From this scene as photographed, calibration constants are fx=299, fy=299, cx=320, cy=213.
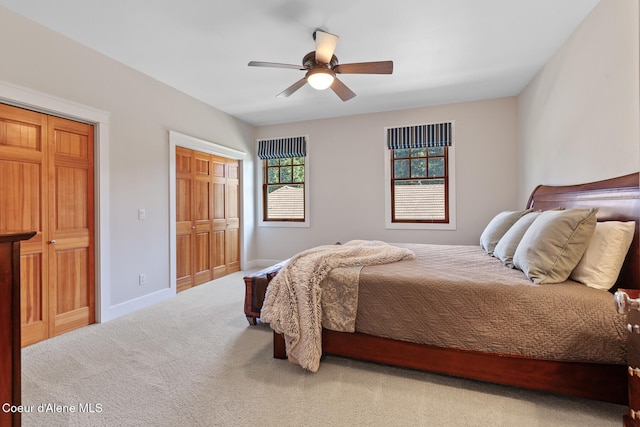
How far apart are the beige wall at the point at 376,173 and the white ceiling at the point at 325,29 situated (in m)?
0.59

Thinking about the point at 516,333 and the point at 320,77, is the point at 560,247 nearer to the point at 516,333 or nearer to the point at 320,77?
the point at 516,333

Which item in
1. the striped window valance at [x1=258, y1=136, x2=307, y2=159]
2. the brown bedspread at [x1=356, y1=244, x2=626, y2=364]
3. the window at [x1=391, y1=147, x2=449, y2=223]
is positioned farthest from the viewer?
the striped window valance at [x1=258, y1=136, x2=307, y2=159]

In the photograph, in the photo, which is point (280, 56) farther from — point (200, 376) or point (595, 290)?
point (595, 290)

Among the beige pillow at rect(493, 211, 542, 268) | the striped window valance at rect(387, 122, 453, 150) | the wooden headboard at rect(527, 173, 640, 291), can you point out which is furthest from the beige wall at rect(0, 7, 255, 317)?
the wooden headboard at rect(527, 173, 640, 291)

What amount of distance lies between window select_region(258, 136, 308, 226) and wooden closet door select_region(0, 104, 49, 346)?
331 centimetres

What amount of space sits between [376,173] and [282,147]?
70.5 inches

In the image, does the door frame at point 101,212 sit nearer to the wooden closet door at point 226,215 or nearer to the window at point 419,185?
the wooden closet door at point 226,215

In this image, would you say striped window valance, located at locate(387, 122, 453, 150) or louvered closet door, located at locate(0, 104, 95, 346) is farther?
striped window valance, located at locate(387, 122, 453, 150)

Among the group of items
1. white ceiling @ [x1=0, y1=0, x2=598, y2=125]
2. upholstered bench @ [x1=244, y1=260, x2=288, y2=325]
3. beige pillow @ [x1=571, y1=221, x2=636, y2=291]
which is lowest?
→ upholstered bench @ [x1=244, y1=260, x2=288, y2=325]

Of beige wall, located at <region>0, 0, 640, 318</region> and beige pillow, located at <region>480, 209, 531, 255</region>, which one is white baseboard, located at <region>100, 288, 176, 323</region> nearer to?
beige wall, located at <region>0, 0, 640, 318</region>

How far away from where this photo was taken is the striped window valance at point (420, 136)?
4504 mm

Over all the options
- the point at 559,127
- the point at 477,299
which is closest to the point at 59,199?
the point at 477,299

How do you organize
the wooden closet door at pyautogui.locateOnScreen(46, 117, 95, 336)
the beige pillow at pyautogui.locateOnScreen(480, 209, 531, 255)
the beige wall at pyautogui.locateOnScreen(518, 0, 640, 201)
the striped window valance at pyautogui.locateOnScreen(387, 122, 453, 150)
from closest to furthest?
the beige wall at pyautogui.locateOnScreen(518, 0, 640, 201) < the wooden closet door at pyautogui.locateOnScreen(46, 117, 95, 336) < the beige pillow at pyautogui.locateOnScreen(480, 209, 531, 255) < the striped window valance at pyautogui.locateOnScreen(387, 122, 453, 150)

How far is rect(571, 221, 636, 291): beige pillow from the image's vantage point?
175cm
